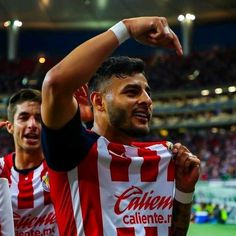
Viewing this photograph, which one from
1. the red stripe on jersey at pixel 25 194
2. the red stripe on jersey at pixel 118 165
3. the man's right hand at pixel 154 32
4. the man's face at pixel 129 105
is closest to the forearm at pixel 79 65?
the man's right hand at pixel 154 32

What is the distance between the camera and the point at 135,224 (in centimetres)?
216

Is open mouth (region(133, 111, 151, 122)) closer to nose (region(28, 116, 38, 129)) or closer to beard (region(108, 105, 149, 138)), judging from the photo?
beard (region(108, 105, 149, 138))

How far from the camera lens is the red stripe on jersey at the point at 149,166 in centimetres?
224

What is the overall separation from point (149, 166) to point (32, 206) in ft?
3.67

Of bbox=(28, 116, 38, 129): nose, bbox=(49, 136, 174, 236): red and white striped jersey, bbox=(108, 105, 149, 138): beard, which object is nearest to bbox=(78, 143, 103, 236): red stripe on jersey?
bbox=(49, 136, 174, 236): red and white striped jersey

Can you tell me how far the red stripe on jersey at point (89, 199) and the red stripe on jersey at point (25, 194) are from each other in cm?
111

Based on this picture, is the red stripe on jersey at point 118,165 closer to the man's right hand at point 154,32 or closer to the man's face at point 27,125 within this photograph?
the man's right hand at point 154,32

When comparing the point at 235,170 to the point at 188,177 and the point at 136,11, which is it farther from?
the point at 188,177

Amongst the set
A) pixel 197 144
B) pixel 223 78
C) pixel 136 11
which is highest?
pixel 136 11

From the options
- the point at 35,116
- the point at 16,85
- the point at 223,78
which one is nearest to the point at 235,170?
the point at 223,78

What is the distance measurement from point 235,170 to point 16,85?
17292 millimetres

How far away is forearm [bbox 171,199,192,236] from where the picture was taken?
241 centimetres

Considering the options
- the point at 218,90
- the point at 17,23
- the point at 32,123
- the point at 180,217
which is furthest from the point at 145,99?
the point at 17,23

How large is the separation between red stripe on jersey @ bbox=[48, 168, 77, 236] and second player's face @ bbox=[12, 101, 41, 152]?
3.90ft
